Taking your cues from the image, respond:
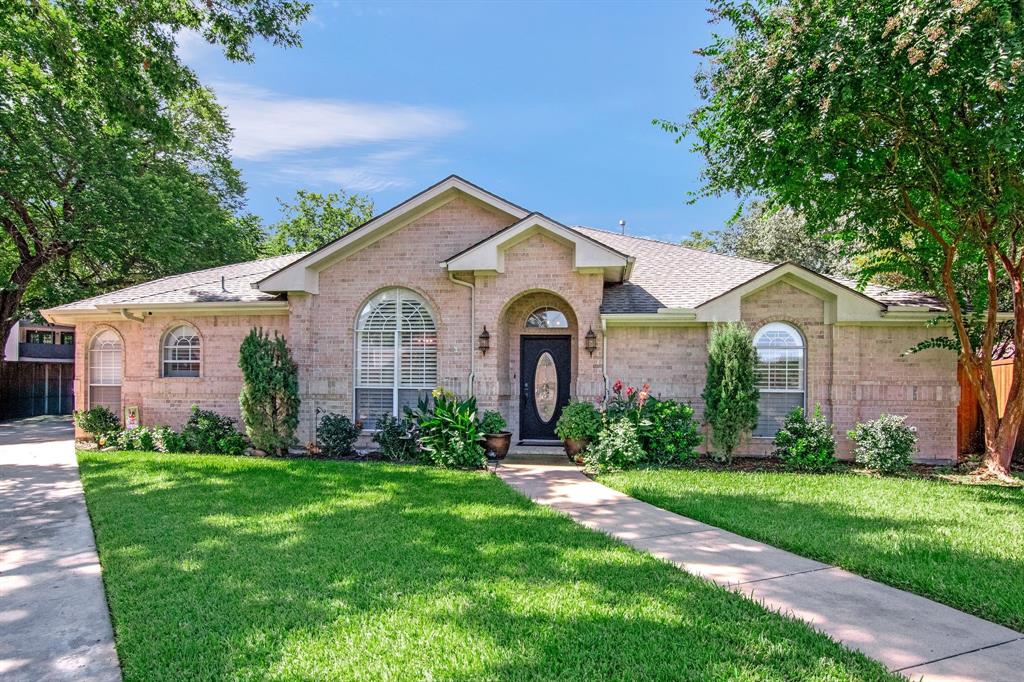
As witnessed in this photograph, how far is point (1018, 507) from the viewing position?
6.93m

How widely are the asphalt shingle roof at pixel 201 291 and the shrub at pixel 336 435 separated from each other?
3173 millimetres

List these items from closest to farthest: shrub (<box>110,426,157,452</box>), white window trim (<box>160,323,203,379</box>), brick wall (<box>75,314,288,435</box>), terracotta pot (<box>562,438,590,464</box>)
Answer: terracotta pot (<box>562,438,590,464</box>) < shrub (<box>110,426,157,452</box>) < brick wall (<box>75,314,288,435</box>) < white window trim (<box>160,323,203,379</box>)

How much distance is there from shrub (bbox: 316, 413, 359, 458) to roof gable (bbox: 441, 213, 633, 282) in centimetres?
378

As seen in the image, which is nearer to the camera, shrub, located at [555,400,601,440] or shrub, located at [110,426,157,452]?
shrub, located at [555,400,601,440]

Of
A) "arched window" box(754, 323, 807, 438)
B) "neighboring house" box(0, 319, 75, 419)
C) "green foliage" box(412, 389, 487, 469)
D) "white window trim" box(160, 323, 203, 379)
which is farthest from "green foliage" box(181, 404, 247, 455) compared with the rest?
"neighboring house" box(0, 319, 75, 419)

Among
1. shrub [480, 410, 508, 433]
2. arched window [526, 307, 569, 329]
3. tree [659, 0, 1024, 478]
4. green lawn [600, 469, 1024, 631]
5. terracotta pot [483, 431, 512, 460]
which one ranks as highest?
tree [659, 0, 1024, 478]

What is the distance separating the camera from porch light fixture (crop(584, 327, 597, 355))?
10656 mm

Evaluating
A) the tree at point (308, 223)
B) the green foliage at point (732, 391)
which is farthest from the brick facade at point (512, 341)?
the tree at point (308, 223)

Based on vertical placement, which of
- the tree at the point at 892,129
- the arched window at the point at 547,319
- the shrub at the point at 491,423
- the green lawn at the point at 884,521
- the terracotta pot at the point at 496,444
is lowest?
the green lawn at the point at 884,521

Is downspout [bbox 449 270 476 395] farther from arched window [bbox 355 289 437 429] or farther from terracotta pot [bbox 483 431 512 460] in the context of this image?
terracotta pot [bbox 483 431 512 460]

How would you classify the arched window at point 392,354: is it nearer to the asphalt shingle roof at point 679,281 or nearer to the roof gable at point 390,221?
the roof gable at point 390,221

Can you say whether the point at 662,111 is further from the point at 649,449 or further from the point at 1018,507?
the point at 1018,507

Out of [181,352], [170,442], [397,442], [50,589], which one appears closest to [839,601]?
[50,589]

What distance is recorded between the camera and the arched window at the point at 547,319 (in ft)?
39.2
